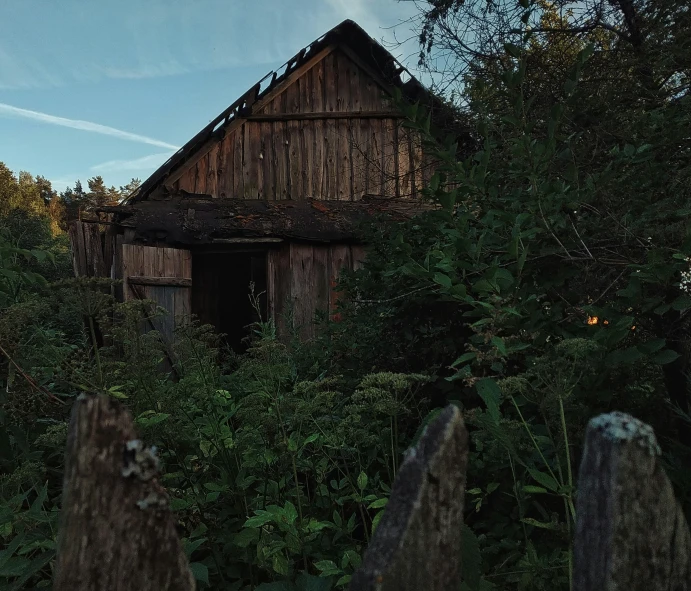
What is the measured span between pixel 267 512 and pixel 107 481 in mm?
1096

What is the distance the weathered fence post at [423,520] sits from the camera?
0.86 metres

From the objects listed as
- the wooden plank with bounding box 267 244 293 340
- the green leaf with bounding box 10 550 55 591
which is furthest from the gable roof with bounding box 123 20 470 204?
the green leaf with bounding box 10 550 55 591

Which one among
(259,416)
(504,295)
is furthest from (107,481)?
(504,295)

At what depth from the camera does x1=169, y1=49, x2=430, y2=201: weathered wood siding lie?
1002 cm

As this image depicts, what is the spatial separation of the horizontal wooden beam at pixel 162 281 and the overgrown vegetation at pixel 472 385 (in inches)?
218

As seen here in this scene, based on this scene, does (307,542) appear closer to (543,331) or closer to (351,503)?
(351,503)

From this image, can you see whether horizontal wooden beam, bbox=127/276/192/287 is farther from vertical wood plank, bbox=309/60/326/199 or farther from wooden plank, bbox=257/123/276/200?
vertical wood plank, bbox=309/60/326/199

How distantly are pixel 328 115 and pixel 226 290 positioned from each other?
178 inches

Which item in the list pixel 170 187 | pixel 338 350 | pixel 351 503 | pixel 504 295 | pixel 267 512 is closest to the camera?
pixel 267 512

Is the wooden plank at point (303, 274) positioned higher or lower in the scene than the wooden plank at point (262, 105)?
lower

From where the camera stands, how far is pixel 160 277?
898 centimetres

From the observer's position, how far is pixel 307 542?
7.22 feet

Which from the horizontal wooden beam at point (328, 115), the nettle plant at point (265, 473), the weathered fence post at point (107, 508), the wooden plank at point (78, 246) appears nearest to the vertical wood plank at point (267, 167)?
the horizontal wooden beam at point (328, 115)

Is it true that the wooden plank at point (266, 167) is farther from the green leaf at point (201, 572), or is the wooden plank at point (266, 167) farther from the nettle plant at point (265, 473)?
the green leaf at point (201, 572)
